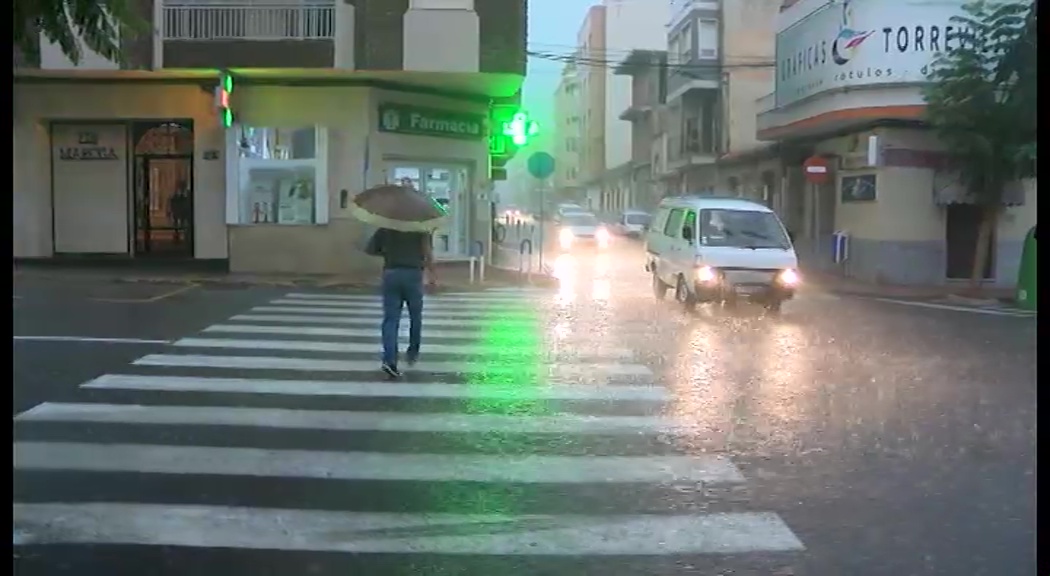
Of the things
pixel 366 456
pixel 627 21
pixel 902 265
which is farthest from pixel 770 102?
pixel 902 265

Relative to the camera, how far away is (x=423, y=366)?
10922 mm

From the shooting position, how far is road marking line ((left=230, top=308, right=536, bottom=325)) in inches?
564

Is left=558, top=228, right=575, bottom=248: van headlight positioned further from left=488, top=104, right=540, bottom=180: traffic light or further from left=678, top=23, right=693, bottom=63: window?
left=678, top=23, right=693, bottom=63: window

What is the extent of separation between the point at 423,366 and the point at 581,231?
3.09m

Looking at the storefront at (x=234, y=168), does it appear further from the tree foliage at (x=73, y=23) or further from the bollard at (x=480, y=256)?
→ the tree foliage at (x=73, y=23)

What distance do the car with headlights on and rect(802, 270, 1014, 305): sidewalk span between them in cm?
360

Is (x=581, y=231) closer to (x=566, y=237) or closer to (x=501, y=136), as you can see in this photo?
(x=566, y=237)

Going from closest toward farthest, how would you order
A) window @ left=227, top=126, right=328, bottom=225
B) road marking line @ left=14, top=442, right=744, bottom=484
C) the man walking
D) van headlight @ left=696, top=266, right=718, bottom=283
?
road marking line @ left=14, top=442, right=744, bottom=484 → the man walking → van headlight @ left=696, top=266, right=718, bottom=283 → window @ left=227, top=126, right=328, bottom=225

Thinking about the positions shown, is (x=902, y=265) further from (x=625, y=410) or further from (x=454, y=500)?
(x=454, y=500)

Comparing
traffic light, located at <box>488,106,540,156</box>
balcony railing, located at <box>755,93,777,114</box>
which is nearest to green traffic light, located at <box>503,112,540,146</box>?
traffic light, located at <box>488,106,540,156</box>

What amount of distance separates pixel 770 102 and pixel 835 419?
123 inches

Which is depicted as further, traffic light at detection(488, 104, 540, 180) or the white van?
traffic light at detection(488, 104, 540, 180)

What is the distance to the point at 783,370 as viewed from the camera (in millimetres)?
11164

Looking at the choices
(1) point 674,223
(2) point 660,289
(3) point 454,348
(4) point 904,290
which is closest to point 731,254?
(1) point 674,223
